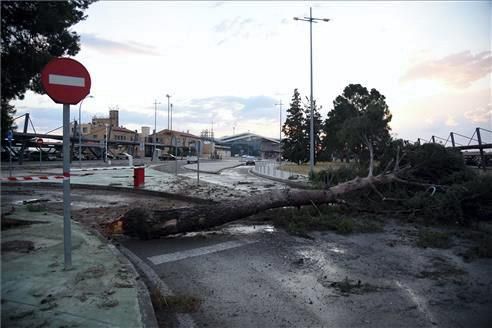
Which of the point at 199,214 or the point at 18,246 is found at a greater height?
the point at 199,214

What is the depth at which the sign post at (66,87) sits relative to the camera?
14.0ft

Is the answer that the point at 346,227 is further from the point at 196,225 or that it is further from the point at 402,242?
the point at 196,225

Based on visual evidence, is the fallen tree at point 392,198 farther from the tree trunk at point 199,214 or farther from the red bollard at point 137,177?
the red bollard at point 137,177

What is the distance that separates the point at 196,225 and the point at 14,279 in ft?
11.2

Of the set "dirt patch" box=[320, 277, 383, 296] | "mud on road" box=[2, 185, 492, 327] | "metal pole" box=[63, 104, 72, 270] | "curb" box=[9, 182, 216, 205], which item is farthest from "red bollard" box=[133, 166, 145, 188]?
"dirt patch" box=[320, 277, 383, 296]

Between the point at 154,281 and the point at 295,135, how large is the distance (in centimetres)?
4194

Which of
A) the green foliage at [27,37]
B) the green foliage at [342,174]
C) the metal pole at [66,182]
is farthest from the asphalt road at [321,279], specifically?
the green foliage at [342,174]

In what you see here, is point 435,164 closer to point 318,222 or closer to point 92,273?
point 318,222

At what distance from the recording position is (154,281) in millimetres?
4801

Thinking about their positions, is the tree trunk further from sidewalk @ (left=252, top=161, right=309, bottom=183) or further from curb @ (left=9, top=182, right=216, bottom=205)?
sidewalk @ (left=252, top=161, right=309, bottom=183)

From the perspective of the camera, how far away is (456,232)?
7762 millimetres

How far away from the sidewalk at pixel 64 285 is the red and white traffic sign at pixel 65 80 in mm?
2214

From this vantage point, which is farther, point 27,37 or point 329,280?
point 27,37

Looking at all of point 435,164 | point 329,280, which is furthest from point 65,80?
point 435,164
